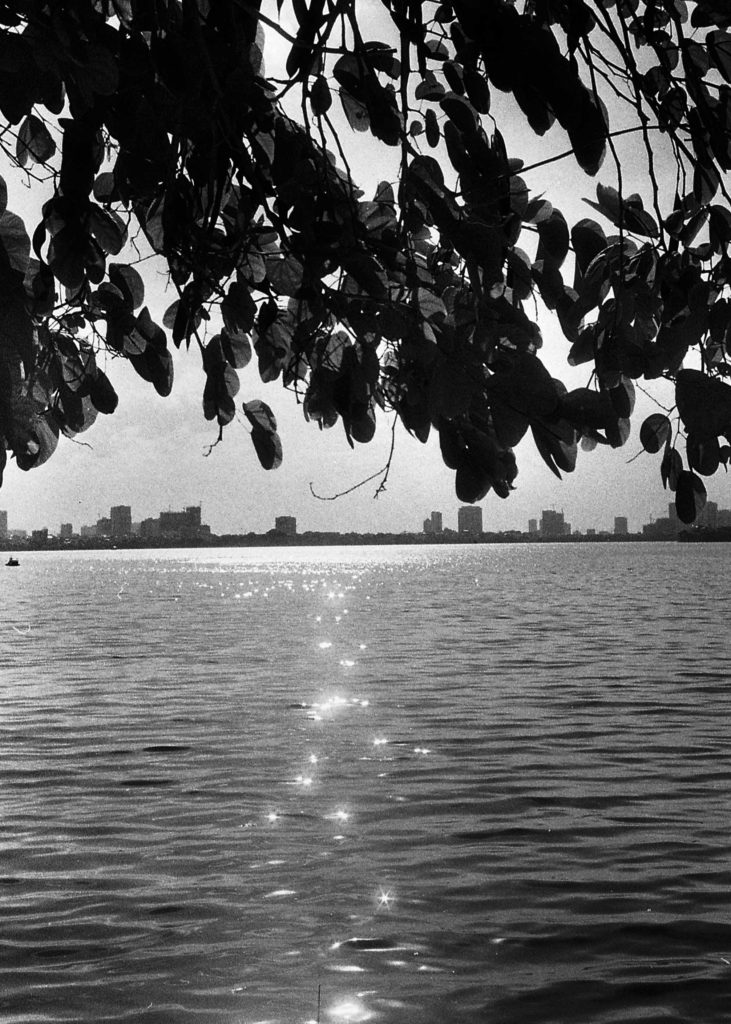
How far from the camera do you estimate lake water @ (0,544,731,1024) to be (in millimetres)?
8570

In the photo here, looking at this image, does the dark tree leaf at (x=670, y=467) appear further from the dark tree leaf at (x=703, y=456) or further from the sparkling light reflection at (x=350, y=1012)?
the sparkling light reflection at (x=350, y=1012)

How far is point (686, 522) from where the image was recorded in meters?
3.46

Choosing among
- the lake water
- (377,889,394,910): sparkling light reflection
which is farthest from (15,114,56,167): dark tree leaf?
(377,889,394,910): sparkling light reflection

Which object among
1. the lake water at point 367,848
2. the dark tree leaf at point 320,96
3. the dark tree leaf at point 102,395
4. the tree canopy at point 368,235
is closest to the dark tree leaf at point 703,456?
the tree canopy at point 368,235

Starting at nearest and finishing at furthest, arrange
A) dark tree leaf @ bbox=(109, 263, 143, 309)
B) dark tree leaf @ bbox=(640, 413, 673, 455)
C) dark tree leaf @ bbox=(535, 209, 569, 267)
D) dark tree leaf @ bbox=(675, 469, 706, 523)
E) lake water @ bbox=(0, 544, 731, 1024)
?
dark tree leaf @ bbox=(640, 413, 673, 455) → dark tree leaf @ bbox=(675, 469, 706, 523) → dark tree leaf @ bbox=(535, 209, 569, 267) → dark tree leaf @ bbox=(109, 263, 143, 309) → lake water @ bbox=(0, 544, 731, 1024)

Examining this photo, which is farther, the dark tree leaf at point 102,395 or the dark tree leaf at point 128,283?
the dark tree leaf at point 102,395

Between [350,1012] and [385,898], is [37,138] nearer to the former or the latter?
[350,1012]

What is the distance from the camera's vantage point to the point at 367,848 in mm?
12672

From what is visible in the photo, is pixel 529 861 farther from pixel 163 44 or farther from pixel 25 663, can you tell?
pixel 25 663

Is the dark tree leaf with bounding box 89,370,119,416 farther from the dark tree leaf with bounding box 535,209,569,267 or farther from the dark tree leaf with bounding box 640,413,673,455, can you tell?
the dark tree leaf with bounding box 640,413,673,455

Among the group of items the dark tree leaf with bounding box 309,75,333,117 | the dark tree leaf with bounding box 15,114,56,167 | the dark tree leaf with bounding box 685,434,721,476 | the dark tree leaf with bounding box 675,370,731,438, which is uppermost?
the dark tree leaf with bounding box 309,75,333,117

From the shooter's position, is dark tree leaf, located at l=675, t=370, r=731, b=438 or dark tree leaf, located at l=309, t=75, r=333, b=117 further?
dark tree leaf, located at l=309, t=75, r=333, b=117

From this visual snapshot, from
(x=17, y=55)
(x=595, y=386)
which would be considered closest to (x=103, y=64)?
(x=17, y=55)

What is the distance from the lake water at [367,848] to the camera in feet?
28.1
